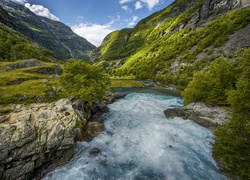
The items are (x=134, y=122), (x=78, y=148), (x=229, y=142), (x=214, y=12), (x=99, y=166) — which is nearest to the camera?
(x=229, y=142)

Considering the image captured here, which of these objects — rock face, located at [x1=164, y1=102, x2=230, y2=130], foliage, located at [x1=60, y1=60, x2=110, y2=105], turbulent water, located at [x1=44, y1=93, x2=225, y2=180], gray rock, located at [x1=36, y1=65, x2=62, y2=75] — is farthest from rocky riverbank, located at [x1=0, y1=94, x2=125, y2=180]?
gray rock, located at [x1=36, y1=65, x2=62, y2=75]

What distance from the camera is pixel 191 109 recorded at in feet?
124

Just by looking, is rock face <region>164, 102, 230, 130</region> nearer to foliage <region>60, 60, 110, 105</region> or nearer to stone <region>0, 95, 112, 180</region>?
foliage <region>60, 60, 110, 105</region>

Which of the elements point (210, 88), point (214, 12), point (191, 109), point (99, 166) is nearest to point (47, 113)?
point (99, 166)

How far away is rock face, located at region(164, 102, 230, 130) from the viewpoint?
102 ft

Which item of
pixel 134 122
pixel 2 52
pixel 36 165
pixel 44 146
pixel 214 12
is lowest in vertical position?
pixel 134 122

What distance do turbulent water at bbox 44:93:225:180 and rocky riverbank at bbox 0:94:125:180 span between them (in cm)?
194

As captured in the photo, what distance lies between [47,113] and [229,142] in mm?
26743

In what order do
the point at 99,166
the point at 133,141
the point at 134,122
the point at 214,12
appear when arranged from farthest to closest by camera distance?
the point at 214,12, the point at 134,122, the point at 133,141, the point at 99,166

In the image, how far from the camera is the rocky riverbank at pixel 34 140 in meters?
17.9

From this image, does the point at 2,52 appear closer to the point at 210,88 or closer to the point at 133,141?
the point at 133,141

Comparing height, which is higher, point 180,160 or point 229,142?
point 229,142

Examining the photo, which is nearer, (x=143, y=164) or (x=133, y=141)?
(x=143, y=164)

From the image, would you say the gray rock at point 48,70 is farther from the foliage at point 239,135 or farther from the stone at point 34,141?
the foliage at point 239,135
